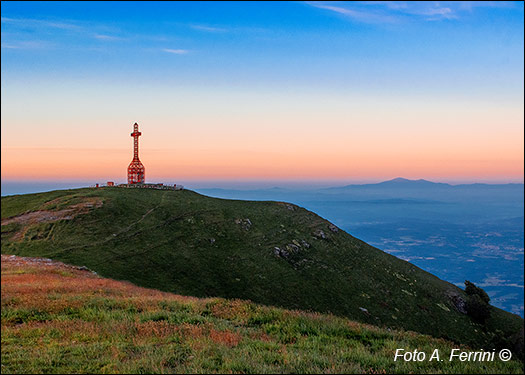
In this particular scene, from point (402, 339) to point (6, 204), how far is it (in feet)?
47.4

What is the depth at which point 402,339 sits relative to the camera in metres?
14.0

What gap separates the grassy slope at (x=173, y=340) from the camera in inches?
361

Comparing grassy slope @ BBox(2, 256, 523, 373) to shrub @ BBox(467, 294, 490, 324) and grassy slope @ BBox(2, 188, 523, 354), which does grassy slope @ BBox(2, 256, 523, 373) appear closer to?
grassy slope @ BBox(2, 188, 523, 354)

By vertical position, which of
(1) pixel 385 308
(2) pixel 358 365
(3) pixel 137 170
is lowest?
(1) pixel 385 308

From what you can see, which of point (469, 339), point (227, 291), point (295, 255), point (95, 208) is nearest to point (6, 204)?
point (95, 208)

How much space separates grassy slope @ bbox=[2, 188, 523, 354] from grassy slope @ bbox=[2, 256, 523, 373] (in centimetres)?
1651

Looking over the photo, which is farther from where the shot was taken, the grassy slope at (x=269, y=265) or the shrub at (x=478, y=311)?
the shrub at (x=478, y=311)

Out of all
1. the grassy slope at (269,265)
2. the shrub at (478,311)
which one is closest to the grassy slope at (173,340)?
the grassy slope at (269,265)

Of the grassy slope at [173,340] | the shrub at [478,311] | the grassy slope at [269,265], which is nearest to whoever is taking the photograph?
the grassy slope at [173,340]

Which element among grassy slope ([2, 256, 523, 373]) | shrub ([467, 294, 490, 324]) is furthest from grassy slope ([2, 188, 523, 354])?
grassy slope ([2, 256, 523, 373])

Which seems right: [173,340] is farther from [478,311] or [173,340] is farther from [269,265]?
[478,311]

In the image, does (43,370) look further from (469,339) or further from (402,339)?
(469,339)

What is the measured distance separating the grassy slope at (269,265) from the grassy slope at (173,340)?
16.5m

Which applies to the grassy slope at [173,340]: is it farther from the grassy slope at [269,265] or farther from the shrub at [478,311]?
the shrub at [478,311]
